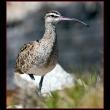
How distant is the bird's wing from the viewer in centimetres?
782

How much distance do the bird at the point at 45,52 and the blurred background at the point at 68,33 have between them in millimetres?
120

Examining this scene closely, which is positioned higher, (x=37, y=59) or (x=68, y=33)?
(x=68, y=33)

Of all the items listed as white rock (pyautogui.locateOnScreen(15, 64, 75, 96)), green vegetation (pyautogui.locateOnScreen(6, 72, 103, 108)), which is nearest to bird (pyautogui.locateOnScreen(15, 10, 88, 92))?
white rock (pyautogui.locateOnScreen(15, 64, 75, 96))

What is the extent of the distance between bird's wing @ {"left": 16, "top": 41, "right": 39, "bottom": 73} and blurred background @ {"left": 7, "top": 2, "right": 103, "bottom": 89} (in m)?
0.06

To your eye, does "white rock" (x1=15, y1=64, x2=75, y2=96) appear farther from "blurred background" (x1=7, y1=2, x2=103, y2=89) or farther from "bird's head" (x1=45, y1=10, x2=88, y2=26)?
"bird's head" (x1=45, y1=10, x2=88, y2=26)

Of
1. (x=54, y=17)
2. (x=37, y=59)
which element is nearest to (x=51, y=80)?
(x=37, y=59)

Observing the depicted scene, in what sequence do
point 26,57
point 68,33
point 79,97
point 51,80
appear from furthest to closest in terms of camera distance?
point 68,33 < point 51,80 < point 26,57 < point 79,97

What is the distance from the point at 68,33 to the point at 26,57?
0.54 metres

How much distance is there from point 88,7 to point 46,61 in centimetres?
73

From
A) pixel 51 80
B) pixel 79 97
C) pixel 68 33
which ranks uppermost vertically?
pixel 68 33

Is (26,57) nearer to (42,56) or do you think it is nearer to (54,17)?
(42,56)

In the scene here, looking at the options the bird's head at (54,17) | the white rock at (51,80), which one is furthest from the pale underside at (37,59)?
the bird's head at (54,17)

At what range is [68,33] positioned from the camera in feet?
26.7

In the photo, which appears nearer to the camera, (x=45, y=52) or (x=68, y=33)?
(x=45, y=52)
